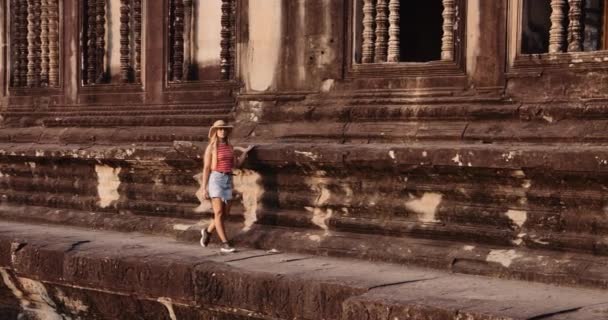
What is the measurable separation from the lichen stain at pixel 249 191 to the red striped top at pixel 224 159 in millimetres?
269

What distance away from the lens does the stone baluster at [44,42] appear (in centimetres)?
936

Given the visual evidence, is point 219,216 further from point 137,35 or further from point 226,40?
point 137,35

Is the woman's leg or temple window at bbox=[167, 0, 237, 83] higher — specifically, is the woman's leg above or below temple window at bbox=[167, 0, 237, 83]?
below

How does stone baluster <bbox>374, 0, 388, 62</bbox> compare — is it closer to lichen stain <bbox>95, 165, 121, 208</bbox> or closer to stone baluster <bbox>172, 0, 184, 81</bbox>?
stone baluster <bbox>172, 0, 184, 81</bbox>

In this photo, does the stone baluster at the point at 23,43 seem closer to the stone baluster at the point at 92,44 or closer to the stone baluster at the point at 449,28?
the stone baluster at the point at 92,44

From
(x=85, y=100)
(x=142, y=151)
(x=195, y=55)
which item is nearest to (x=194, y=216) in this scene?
(x=142, y=151)

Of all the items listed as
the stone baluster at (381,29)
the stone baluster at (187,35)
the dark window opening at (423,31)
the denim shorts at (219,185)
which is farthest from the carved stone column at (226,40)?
the dark window opening at (423,31)

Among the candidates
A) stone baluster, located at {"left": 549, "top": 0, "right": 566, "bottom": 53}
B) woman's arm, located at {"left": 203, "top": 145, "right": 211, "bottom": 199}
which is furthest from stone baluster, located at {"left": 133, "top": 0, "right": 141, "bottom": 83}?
stone baluster, located at {"left": 549, "top": 0, "right": 566, "bottom": 53}

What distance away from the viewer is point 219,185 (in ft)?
21.7

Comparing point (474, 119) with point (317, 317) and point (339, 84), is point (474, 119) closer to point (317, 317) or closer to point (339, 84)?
point (339, 84)

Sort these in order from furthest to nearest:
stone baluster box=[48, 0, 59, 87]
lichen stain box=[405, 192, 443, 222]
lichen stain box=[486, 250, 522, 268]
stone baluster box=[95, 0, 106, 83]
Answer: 1. stone baluster box=[48, 0, 59, 87]
2. stone baluster box=[95, 0, 106, 83]
3. lichen stain box=[405, 192, 443, 222]
4. lichen stain box=[486, 250, 522, 268]

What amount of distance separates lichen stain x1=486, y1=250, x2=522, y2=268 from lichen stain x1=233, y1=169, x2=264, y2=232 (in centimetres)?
183

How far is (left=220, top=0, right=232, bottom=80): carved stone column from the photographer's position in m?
7.65

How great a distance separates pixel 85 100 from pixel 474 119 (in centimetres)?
402
